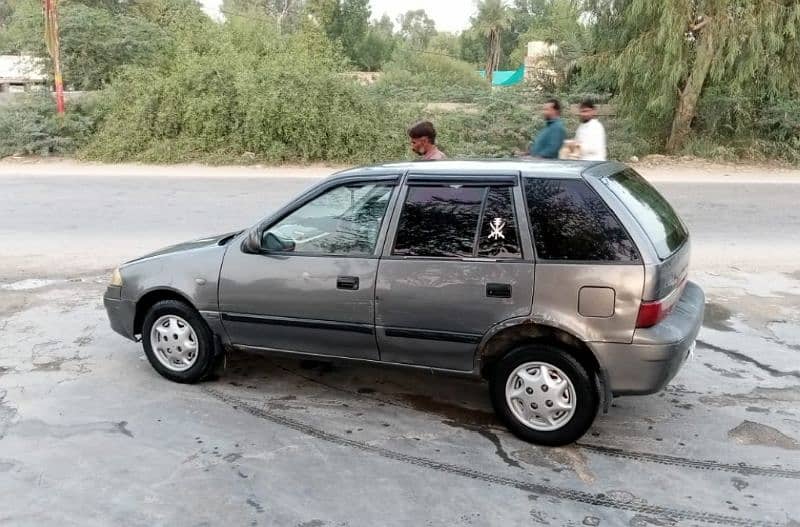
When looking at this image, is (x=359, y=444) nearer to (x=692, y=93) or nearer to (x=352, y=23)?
(x=692, y=93)

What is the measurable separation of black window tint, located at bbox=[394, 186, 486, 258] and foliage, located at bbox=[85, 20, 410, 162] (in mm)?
15765

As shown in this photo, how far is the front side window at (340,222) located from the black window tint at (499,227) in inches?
25.7

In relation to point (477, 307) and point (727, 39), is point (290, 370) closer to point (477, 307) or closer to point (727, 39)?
point (477, 307)

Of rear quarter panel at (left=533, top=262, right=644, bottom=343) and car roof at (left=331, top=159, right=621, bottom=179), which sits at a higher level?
car roof at (left=331, top=159, right=621, bottom=179)

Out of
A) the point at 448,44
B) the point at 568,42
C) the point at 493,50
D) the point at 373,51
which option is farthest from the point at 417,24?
the point at 568,42

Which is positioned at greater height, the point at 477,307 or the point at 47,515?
the point at 477,307

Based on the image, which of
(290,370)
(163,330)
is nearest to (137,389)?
(163,330)

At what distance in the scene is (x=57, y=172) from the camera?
59.3 ft

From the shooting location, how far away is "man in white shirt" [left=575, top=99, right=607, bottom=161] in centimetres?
743

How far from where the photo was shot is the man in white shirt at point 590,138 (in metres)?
7.43

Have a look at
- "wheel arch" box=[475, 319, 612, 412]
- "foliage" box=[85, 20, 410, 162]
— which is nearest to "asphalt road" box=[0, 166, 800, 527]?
"wheel arch" box=[475, 319, 612, 412]

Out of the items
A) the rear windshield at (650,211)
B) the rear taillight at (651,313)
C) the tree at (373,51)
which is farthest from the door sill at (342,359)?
the tree at (373,51)

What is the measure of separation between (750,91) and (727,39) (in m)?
2.00

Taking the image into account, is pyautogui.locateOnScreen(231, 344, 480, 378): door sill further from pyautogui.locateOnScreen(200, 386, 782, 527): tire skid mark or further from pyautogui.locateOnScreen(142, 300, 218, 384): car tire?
pyautogui.locateOnScreen(200, 386, 782, 527): tire skid mark
